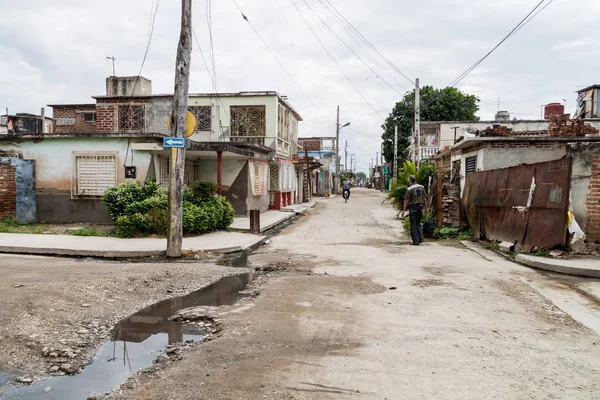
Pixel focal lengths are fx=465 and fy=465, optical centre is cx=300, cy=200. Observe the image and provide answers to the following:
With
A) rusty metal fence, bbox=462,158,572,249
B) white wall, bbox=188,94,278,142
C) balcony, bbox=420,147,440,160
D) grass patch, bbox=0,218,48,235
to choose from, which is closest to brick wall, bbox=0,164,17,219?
grass patch, bbox=0,218,48,235

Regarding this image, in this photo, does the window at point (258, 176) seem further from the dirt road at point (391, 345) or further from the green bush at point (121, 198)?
the dirt road at point (391, 345)

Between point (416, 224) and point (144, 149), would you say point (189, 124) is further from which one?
point (416, 224)

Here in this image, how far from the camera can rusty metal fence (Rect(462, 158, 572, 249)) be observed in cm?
948

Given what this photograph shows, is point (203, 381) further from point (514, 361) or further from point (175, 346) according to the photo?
point (514, 361)

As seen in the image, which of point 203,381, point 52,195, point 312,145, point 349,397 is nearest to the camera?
point 349,397

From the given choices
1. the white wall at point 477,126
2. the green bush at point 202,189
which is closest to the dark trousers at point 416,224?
the green bush at point 202,189

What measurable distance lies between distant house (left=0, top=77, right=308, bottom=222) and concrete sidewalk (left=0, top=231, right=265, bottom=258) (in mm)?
2736

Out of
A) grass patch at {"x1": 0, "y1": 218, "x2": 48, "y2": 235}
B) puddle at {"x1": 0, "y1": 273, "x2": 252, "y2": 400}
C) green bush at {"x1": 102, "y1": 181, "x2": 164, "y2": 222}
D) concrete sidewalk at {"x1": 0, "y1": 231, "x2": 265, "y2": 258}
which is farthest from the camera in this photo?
grass patch at {"x1": 0, "y1": 218, "x2": 48, "y2": 235}

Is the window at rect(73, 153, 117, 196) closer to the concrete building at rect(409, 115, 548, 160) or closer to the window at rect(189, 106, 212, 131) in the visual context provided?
the window at rect(189, 106, 212, 131)

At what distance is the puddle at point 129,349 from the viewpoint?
3637mm

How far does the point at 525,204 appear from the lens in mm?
10609

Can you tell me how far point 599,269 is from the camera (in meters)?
8.34

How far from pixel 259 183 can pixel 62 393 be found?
18066 mm

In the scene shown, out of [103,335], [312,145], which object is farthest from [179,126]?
[312,145]
